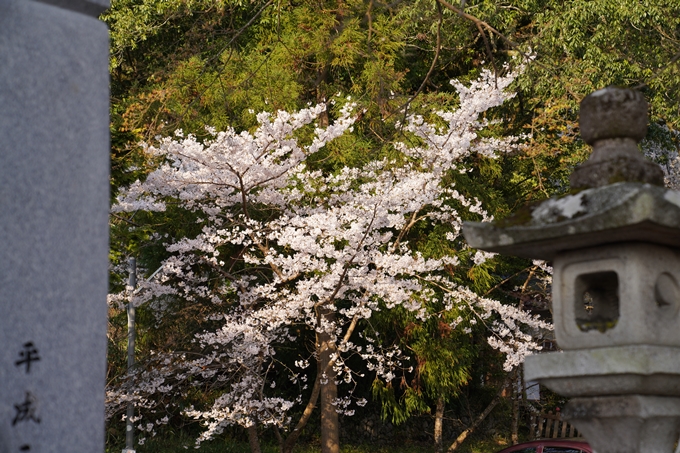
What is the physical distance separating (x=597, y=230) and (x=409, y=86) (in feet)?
37.1

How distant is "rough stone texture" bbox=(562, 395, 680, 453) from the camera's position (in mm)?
4254

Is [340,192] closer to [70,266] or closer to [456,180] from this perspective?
Answer: [456,180]

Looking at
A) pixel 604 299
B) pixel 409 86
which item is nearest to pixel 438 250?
pixel 409 86

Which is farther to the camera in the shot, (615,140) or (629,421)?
(615,140)

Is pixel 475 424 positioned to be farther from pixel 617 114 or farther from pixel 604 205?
pixel 604 205

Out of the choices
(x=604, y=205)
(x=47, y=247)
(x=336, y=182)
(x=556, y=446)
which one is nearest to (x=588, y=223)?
(x=604, y=205)

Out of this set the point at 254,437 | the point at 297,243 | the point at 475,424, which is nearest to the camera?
the point at 297,243

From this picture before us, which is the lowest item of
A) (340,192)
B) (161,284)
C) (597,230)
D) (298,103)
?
(597,230)

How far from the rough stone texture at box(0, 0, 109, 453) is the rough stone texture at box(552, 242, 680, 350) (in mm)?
2725

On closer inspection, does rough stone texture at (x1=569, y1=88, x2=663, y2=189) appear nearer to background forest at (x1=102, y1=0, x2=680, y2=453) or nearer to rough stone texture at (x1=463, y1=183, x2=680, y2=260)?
rough stone texture at (x1=463, y1=183, x2=680, y2=260)

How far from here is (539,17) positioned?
12633mm

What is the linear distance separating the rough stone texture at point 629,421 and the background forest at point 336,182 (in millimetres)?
6240

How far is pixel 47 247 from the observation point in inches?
103

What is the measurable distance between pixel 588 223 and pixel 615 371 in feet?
2.56
